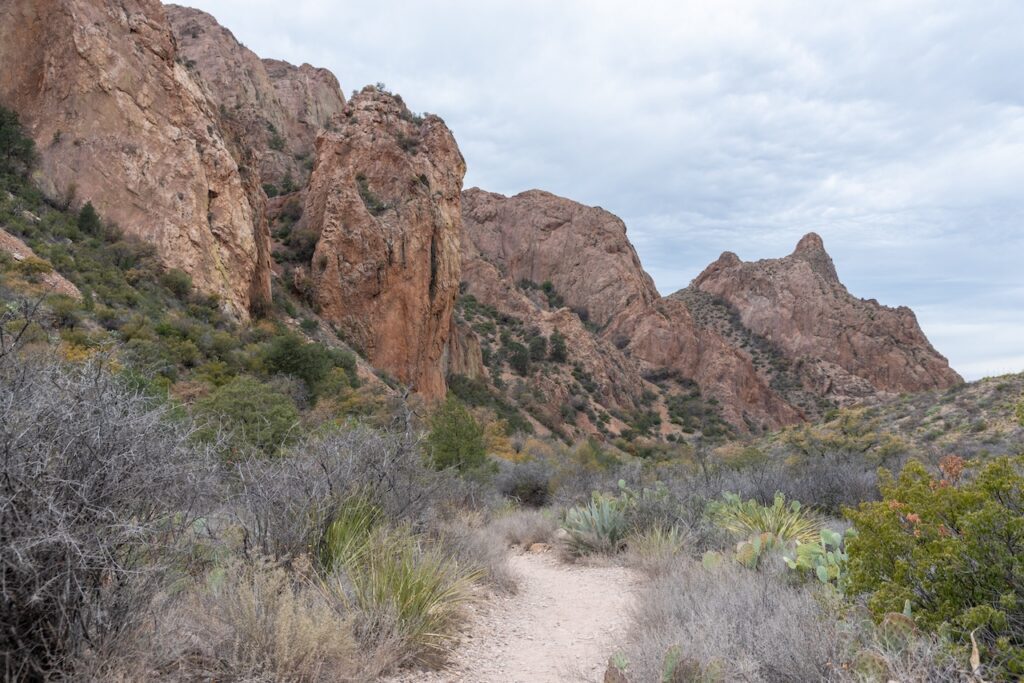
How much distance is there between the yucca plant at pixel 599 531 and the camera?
897 centimetres

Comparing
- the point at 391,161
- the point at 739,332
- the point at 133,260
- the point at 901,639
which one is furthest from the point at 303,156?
the point at 901,639

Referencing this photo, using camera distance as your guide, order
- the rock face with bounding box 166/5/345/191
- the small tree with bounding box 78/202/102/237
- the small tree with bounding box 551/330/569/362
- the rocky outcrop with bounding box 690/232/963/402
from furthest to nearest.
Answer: the rocky outcrop with bounding box 690/232/963/402 < the small tree with bounding box 551/330/569/362 < the rock face with bounding box 166/5/345/191 < the small tree with bounding box 78/202/102/237

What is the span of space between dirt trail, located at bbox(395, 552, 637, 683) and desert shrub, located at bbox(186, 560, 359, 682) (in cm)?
81

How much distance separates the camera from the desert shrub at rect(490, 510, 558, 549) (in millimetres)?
10336

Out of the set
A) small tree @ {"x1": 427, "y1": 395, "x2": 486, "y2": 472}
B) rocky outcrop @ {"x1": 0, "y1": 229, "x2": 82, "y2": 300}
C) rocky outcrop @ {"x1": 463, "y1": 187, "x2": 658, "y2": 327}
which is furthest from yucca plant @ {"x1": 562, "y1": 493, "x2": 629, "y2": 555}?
rocky outcrop @ {"x1": 463, "y1": 187, "x2": 658, "y2": 327}

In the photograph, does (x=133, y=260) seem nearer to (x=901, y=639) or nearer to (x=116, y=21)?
(x=116, y=21)

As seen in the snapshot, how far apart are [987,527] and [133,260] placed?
2476 cm

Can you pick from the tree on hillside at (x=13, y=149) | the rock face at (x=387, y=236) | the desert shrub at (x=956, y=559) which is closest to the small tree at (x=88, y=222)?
the tree on hillside at (x=13, y=149)

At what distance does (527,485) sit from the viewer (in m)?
15.2

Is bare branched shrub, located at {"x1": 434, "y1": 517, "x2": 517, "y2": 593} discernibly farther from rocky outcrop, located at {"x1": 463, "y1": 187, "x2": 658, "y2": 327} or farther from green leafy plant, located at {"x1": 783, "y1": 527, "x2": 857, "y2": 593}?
rocky outcrop, located at {"x1": 463, "y1": 187, "x2": 658, "y2": 327}

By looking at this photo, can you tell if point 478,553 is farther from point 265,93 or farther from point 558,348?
point 265,93

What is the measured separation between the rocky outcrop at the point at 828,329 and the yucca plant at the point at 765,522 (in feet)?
198

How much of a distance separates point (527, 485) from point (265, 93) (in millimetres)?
50588

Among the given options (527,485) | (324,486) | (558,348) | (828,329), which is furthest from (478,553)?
(828,329)
